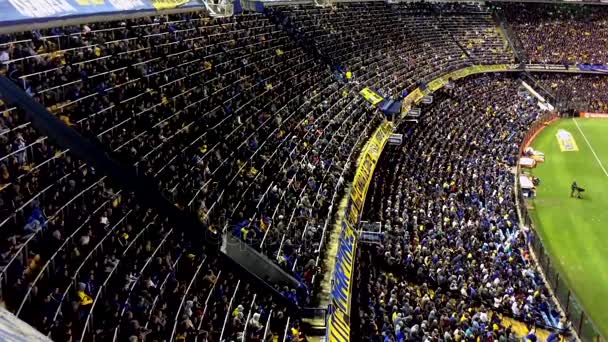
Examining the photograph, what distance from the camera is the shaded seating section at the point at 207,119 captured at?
1980 centimetres

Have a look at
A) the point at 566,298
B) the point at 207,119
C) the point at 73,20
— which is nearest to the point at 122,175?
the point at 207,119

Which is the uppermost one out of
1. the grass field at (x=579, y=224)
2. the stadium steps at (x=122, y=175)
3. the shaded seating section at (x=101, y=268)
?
the grass field at (x=579, y=224)

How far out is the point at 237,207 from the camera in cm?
2195

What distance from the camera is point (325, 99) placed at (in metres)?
37.1

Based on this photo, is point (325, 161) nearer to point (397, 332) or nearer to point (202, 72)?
point (202, 72)

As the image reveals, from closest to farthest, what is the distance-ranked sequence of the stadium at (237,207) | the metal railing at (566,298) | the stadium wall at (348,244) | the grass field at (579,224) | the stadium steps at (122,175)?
the stadium at (237,207), the stadium steps at (122,175), the stadium wall at (348,244), the metal railing at (566,298), the grass field at (579,224)

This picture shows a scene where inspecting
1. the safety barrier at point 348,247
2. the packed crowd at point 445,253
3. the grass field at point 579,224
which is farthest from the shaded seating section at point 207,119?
the grass field at point 579,224

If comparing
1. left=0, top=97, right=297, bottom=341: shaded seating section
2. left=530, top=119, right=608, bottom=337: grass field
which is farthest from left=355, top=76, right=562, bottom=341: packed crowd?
left=0, top=97, right=297, bottom=341: shaded seating section

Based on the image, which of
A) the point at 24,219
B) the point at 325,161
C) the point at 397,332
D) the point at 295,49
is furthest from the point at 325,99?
the point at 24,219

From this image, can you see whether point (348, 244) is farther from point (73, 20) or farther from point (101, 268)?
point (73, 20)

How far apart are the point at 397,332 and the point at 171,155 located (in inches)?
356

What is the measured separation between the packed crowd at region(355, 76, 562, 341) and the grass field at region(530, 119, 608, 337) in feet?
7.79

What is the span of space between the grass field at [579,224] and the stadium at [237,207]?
0.54 feet

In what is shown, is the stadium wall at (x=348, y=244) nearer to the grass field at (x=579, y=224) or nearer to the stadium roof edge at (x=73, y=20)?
the grass field at (x=579, y=224)
